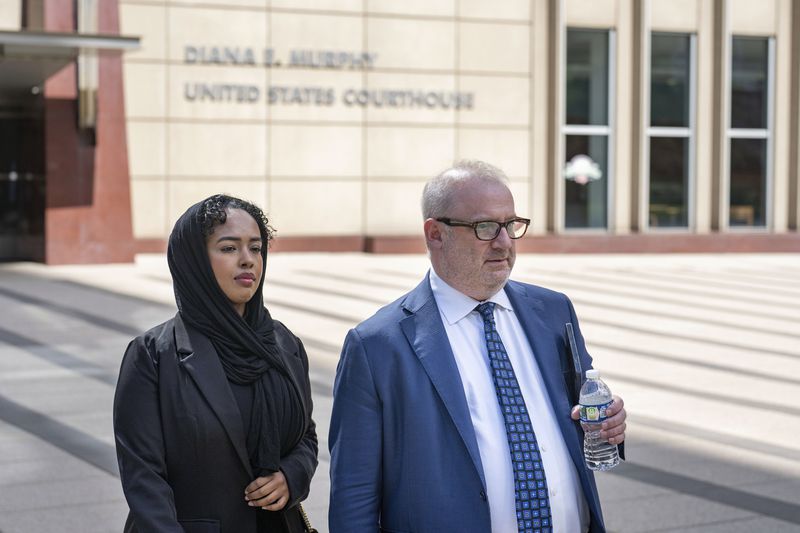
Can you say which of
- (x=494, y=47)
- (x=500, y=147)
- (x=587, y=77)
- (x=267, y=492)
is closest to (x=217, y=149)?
(x=500, y=147)

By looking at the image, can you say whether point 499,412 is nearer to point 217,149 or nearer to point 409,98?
point 217,149

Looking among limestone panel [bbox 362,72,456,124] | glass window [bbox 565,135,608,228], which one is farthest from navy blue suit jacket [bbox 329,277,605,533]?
glass window [bbox 565,135,608,228]

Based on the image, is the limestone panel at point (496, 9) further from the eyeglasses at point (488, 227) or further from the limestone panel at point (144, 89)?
the eyeglasses at point (488, 227)

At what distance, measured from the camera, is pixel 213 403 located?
3.50 meters

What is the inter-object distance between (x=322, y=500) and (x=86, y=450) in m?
1.89

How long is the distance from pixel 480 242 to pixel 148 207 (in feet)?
65.3

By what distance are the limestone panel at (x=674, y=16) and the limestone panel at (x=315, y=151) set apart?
7.38m

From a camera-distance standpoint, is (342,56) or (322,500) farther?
(342,56)

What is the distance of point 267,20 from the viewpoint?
23.1 meters

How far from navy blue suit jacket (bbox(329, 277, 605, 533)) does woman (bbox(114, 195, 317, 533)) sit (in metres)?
0.34

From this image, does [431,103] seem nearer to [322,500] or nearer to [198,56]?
[198,56]

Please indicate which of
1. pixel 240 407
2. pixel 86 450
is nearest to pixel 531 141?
pixel 86 450

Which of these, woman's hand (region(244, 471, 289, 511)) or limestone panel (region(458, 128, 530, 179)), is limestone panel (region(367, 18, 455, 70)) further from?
woman's hand (region(244, 471, 289, 511))

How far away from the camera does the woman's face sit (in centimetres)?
358
